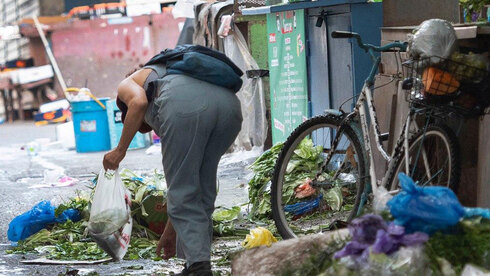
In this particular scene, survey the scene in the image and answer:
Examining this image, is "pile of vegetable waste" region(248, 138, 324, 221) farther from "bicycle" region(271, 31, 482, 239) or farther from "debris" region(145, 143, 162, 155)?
"debris" region(145, 143, 162, 155)

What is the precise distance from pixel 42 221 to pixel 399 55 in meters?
3.08

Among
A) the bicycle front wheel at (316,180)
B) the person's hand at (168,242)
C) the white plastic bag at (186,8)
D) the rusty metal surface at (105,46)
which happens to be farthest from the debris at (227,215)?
the rusty metal surface at (105,46)

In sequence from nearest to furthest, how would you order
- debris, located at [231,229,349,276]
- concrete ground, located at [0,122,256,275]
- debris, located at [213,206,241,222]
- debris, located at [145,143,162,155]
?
debris, located at [231,229,349,276] < concrete ground, located at [0,122,256,275] < debris, located at [213,206,241,222] < debris, located at [145,143,162,155]

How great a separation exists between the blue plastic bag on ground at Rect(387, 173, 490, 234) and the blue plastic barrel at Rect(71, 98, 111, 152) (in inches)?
478

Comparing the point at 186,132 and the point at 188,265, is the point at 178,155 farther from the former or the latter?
the point at 188,265

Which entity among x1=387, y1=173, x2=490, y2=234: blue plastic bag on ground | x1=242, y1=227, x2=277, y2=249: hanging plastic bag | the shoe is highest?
x1=387, y1=173, x2=490, y2=234: blue plastic bag on ground

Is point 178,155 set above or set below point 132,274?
above

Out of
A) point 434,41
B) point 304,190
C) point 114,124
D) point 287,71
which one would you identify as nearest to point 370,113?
point 434,41

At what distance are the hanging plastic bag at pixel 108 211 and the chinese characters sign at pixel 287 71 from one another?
4271mm

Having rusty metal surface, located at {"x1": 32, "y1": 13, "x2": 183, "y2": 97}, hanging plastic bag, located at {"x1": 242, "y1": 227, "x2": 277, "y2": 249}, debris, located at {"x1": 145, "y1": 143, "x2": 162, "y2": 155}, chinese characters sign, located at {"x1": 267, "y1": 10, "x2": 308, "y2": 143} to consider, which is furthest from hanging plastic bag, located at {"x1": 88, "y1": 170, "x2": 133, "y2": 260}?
rusty metal surface, located at {"x1": 32, "y1": 13, "x2": 183, "y2": 97}

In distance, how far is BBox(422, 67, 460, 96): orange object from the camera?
16.4 feet

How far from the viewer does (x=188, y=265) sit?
5238 mm

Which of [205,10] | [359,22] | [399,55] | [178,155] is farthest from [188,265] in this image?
[205,10]

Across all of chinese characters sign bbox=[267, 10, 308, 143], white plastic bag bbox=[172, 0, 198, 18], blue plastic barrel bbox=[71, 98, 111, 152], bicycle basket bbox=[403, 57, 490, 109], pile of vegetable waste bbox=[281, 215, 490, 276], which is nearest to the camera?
pile of vegetable waste bbox=[281, 215, 490, 276]
